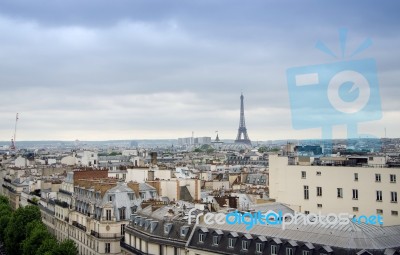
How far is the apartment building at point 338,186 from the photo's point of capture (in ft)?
185

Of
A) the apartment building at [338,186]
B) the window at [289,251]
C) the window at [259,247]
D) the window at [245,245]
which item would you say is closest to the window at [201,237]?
the window at [245,245]

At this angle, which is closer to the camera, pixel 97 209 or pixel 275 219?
pixel 275 219

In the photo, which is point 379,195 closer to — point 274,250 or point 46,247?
point 274,250

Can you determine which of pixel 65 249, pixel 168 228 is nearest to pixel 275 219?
pixel 168 228

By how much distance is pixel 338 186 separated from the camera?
60531mm

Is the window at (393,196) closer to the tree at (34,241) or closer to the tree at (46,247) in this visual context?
the tree at (46,247)

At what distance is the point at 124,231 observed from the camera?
6619 centimetres

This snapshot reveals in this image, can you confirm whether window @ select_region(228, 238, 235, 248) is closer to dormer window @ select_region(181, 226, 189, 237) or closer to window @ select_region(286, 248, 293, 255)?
window @ select_region(286, 248, 293, 255)

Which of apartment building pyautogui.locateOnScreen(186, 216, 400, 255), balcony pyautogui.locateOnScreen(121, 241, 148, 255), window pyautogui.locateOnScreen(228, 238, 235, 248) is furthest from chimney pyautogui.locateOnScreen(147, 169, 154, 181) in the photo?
window pyautogui.locateOnScreen(228, 238, 235, 248)

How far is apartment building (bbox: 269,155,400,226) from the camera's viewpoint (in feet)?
185

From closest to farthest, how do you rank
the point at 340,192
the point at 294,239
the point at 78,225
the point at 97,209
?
1. the point at 294,239
2. the point at 340,192
3. the point at 97,209
4. the point at 78,225

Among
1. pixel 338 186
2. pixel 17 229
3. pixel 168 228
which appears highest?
pixel 338 186

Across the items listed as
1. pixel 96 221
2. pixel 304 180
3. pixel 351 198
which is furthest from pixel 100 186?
pixel 351 198

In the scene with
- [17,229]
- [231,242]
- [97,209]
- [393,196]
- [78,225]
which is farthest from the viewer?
[17,229]
